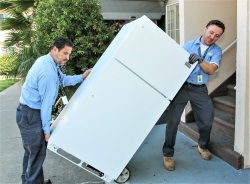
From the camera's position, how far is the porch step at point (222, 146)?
3607mm

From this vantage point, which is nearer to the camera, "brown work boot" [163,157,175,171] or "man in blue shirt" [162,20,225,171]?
"man in blue shirt" [162,20,225,171]

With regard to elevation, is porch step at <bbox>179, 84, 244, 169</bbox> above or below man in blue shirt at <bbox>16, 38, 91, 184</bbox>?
below

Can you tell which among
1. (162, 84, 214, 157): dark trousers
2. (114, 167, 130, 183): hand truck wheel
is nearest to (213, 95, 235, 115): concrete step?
(162, 84, 214, 157): dark trousers

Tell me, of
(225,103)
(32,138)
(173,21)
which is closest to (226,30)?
(225,103)

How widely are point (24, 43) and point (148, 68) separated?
4.04 metres

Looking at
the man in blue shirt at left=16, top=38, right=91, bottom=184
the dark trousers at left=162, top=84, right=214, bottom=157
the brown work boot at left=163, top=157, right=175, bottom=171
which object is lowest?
the brown work boot at left=163, top=157, right=175, bottom=171

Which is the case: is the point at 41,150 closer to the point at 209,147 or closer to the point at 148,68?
the point at 148,68

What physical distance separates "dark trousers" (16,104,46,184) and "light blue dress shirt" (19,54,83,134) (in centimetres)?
7

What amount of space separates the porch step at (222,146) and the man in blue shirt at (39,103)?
2.26 meters

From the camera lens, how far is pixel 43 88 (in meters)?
2.79

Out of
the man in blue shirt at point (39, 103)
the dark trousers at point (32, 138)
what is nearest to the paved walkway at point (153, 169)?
the dark trousers at point (32, 138)

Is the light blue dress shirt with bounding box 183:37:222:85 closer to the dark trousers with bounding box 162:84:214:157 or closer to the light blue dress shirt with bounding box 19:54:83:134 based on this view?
the dark trousers with bounding box 162:84:214:157

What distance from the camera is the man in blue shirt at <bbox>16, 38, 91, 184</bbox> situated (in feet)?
9.25

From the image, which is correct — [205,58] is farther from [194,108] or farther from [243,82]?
[194,108]
